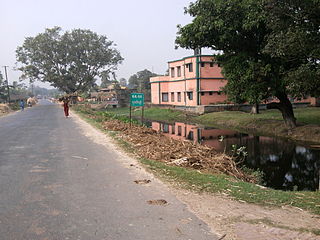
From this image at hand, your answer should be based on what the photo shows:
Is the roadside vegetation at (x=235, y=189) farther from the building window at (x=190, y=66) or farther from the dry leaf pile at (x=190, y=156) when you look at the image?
the building window at (x=190, y=66)

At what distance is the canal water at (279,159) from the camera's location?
33.5 ft

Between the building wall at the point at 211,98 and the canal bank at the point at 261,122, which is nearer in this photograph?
the canal bank at the point at 261,122

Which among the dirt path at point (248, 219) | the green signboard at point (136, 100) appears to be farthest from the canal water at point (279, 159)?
the dirt path at point (248, 219)

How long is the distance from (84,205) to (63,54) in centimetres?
5266

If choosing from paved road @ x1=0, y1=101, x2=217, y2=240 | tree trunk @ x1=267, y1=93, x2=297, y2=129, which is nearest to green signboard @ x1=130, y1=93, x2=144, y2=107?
paved road @ x1=0, y1=101, x2=217, y2=240

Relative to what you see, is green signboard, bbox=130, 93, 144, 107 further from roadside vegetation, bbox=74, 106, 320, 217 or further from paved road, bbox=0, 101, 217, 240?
roadside vegetation, bbox=74, 106, 320, 217

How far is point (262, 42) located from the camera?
712 inches

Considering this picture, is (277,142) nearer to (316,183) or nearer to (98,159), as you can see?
(316,183)

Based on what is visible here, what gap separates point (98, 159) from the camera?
9445 mm

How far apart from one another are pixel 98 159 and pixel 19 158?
2.52 metres

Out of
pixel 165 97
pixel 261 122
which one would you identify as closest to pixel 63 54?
pixel 165 97

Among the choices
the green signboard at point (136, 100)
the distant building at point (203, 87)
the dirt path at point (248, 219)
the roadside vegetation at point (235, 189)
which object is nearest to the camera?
the dirt path at point (248, 219)

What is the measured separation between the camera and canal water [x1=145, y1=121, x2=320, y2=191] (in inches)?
402

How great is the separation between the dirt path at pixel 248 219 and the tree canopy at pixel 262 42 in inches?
411
